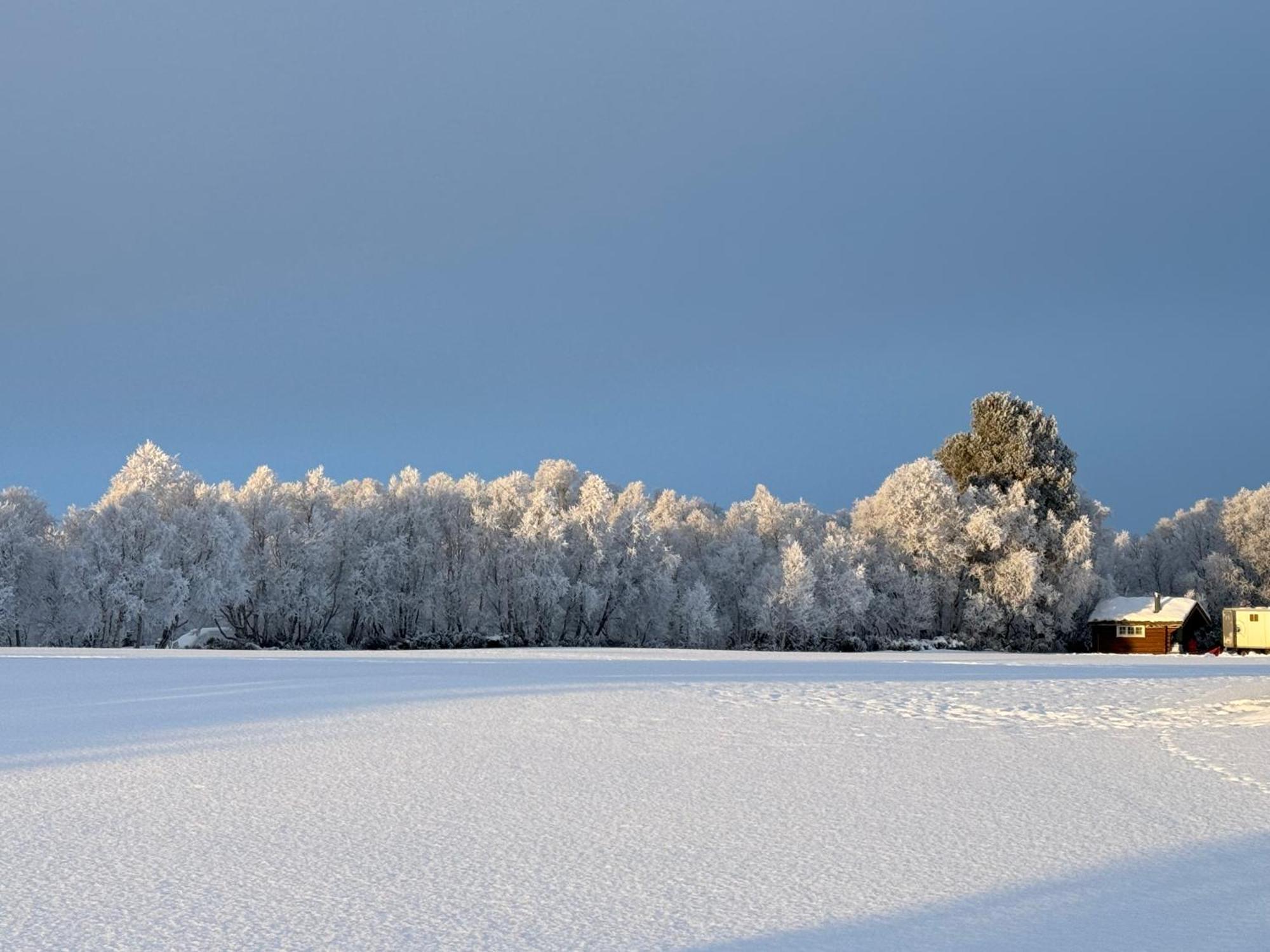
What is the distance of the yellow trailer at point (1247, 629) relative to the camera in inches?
2313

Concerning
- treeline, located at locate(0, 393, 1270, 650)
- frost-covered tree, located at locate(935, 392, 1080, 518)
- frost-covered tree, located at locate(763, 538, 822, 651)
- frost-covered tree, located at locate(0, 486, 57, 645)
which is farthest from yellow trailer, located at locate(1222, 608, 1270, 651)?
frost-covered tree, located at locate(0, 486, 57, 645)

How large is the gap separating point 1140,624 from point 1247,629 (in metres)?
5.24

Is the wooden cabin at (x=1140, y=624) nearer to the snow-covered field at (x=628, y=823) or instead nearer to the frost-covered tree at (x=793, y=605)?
the frost-covered tree at (x=793, y=605)

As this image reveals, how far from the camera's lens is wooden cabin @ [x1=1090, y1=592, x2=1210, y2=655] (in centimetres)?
6172

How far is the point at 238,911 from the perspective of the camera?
5.57 m

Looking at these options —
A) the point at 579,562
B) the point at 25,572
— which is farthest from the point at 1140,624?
the point at 25,572

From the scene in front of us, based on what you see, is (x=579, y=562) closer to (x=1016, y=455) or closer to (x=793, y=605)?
(x=793, y=605)

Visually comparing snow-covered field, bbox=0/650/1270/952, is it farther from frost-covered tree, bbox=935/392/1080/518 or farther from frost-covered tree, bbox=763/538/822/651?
frost-covered tree, bbox=935/392/1080/518

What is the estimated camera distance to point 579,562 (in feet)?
198

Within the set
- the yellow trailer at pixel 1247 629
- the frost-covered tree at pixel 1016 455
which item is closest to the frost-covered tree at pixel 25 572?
the frost-covered tree at pixel 1016 455

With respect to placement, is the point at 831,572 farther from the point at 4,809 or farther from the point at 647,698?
the point at 4,809

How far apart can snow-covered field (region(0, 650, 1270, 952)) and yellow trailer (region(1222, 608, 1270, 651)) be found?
49.4 meters

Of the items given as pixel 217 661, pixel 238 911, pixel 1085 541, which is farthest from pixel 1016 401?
pixel 238 911

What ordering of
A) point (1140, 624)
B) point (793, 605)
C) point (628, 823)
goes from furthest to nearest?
point (1140, 624), point (793, 605), point (628, 823)
